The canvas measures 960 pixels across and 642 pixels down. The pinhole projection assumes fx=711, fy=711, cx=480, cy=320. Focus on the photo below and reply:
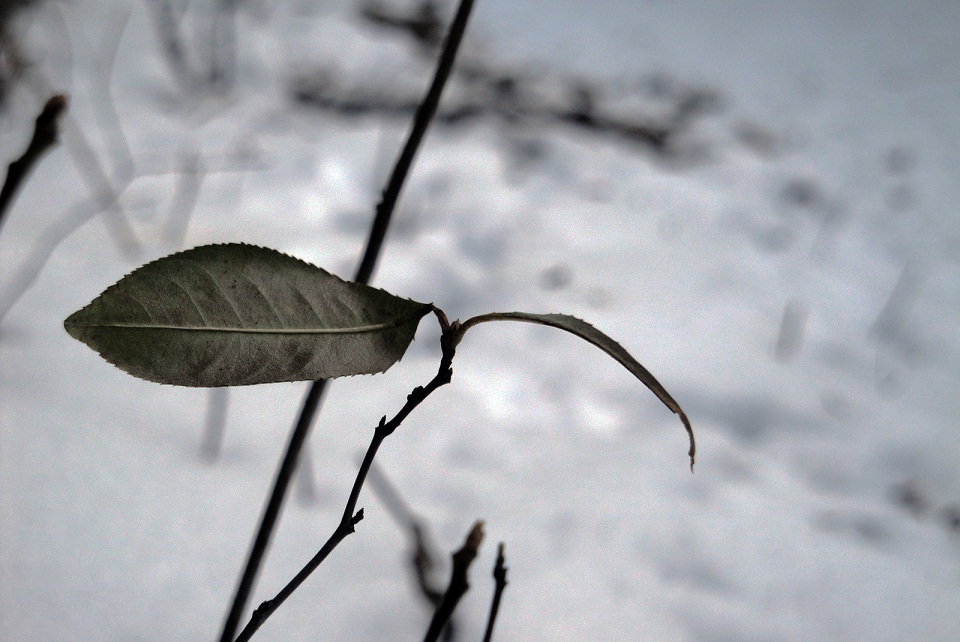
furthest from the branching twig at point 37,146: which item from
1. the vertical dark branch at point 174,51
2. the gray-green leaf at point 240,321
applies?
the vertical dark branch at point 174,51

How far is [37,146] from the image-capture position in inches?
15.1

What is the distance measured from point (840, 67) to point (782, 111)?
38cm

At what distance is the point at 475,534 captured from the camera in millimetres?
338

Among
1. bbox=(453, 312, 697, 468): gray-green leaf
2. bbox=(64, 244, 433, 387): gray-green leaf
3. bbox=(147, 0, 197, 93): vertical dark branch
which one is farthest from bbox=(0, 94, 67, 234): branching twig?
bbox=(147, 0, 197, 93): vertical dark branch

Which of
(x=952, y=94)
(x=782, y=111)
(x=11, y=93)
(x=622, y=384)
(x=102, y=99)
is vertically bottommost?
(x=622, y=384)

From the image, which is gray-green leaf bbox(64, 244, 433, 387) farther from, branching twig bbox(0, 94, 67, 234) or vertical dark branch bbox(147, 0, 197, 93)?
vertical dark branch bbox(147, 0, 197, 93)

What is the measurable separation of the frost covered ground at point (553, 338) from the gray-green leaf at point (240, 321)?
54cm

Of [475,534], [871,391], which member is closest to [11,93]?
[475,534]

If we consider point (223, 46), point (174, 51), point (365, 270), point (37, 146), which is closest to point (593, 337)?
point (365, 270)

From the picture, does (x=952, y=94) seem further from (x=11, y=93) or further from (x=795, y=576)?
(x=11, y=93)

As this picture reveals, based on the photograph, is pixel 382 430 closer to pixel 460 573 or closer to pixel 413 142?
pixel 460 573

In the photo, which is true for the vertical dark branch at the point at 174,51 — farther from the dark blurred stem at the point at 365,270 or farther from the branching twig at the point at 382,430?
the branching twig at the point at 382,430

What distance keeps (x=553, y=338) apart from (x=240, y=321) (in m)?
1.18

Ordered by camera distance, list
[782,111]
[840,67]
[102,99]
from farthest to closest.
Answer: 1. [840,67]
2. [782,111]
3. [102,99]
